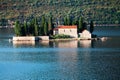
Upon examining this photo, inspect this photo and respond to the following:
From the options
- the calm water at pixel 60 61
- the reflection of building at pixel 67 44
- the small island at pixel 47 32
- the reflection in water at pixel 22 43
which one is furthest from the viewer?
the small island at pixel 47 32

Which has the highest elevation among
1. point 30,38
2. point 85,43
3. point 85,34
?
point 85,34

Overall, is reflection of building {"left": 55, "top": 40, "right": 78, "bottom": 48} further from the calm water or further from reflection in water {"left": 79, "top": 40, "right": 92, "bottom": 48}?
reflection in water {"left": 79, "top": 40, "right": 92, "bottom": 48}

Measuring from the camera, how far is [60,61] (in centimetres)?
7381

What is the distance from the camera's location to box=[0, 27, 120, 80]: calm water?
62.5 meters

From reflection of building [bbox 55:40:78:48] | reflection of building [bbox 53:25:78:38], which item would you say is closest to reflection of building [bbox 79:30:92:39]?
reflection of building [bbox 53:25:78:38]

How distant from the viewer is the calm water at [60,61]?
62.5 m

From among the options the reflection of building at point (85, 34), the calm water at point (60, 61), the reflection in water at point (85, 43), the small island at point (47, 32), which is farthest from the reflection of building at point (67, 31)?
the calm water at point (60, 61)

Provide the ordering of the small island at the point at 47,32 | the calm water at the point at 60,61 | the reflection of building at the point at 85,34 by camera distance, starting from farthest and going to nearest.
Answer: the reflection of building at the point at 85,34
the small island at the point at 47,32
the calm water at the point at 60,61

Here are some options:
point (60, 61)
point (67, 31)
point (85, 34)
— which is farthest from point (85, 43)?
point (60, 61)

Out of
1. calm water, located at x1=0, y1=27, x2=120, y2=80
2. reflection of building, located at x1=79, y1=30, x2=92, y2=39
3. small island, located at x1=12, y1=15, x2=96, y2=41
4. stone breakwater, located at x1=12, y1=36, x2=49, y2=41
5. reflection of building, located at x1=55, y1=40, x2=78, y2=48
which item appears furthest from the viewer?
reflection of building, located at x1=79, y1=30, x2=92, y2=39

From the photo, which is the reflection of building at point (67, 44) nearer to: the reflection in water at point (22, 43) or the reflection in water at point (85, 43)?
the reflection in water at point (85, 43)

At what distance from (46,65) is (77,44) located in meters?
29.1

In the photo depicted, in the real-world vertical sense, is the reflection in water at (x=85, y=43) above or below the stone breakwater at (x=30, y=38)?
below

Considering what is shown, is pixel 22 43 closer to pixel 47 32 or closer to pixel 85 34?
pixel 47 32
